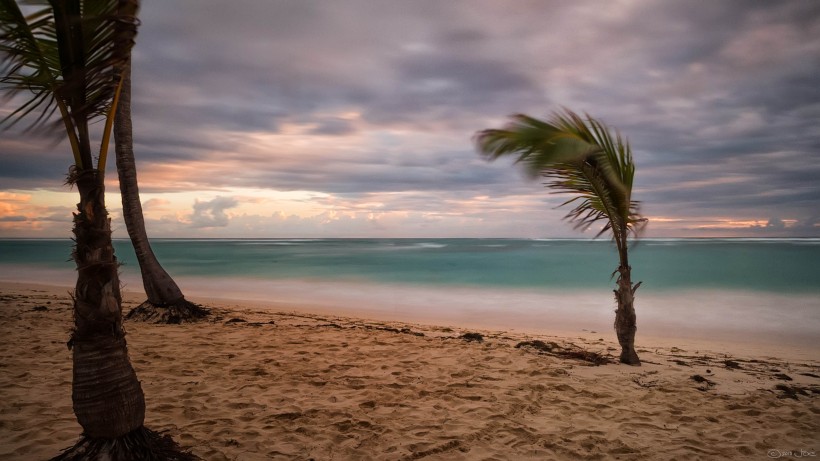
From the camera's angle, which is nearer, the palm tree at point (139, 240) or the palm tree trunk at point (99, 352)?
the palm tree trunk at point (99, 352)

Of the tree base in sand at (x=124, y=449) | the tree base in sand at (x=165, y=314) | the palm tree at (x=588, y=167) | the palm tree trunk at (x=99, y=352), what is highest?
the palm tree at (x=588, y=167)

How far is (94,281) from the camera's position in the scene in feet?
8.97

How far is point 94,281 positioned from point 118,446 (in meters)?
1.15

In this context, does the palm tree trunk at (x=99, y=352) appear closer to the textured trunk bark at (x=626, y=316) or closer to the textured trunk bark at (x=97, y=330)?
the textured trunk bark at (x=97, y=330)

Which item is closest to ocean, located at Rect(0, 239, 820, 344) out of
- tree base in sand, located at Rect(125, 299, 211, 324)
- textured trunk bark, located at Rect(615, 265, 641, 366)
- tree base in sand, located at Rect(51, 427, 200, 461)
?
textured trunk bark, located at Rect(615, 265, 641, 366)

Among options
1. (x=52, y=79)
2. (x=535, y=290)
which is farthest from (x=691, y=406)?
(x=535, y=290)

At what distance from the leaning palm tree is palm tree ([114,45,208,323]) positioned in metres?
6.73

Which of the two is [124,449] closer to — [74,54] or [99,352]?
[99,352]

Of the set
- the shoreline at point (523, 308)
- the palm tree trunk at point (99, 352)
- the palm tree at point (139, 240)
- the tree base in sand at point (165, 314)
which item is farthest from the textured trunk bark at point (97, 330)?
the shoreline at point (523, 308)

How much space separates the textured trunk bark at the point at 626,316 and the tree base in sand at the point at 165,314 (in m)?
8.38

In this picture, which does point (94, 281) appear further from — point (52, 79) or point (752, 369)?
point (752, 369)

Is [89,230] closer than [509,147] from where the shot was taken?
Yes

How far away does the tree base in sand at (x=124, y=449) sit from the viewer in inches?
117

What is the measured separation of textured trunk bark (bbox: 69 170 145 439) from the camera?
107 inches
